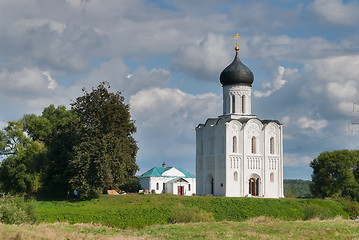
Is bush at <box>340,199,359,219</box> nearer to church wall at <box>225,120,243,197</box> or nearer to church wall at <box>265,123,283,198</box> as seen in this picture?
church wall at <box>265,123,283,198</box>

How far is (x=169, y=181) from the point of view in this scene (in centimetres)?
7150

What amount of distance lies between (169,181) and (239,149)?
70.6 feet

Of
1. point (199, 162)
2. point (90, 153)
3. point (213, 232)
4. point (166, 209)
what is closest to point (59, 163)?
point (90, 153)

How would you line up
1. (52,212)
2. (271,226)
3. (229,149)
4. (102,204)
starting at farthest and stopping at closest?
1. (229,149)
2. (102,204)
3. (52,212)
4. (271,226)

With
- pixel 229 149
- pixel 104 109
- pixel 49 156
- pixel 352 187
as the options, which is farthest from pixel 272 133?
pixel 49 156

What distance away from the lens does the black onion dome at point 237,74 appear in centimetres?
5278

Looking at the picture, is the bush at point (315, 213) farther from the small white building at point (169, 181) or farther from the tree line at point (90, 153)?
the small white building at point (169, 181)

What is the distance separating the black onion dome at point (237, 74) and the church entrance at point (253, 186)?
31.3 feet

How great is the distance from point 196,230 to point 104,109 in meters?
17.2

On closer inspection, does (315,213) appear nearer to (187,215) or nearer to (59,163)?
(187,215)

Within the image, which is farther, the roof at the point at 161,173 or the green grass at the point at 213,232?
the roof at the point at 161,173

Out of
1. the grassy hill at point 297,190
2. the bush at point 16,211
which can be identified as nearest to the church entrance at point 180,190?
the grassy hill at point 297,190

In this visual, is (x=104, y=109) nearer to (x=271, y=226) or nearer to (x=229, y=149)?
(x=229, y=149)

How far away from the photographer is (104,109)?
45156 mm
